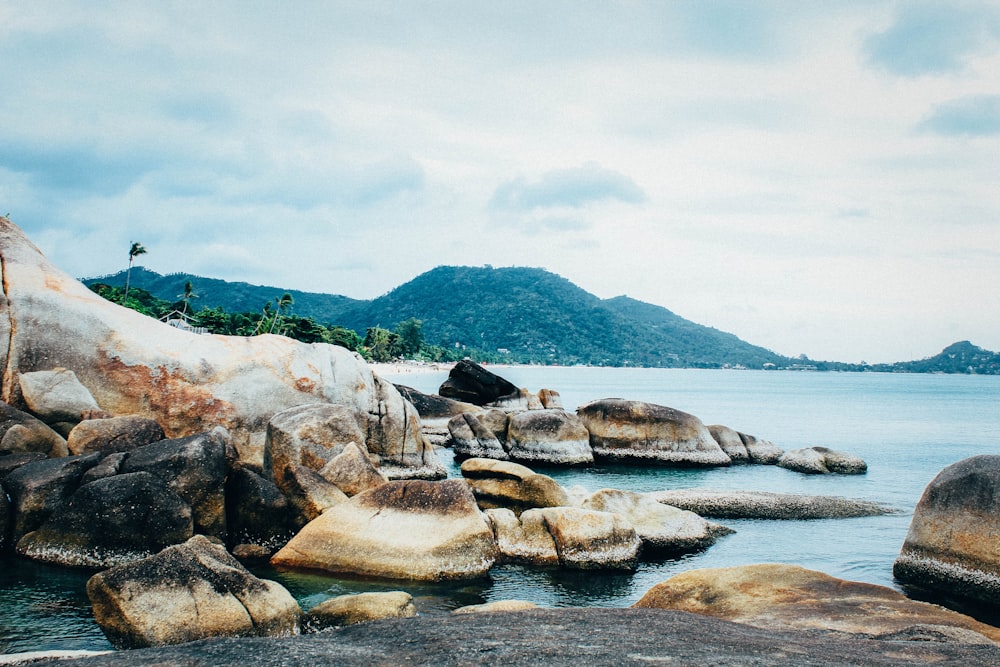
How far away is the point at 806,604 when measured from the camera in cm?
902

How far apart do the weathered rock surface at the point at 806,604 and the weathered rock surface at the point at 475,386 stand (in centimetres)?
3419

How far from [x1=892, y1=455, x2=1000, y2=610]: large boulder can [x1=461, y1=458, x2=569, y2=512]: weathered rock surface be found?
288 inches

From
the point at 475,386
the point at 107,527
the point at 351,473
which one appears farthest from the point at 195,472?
the point at 475,386

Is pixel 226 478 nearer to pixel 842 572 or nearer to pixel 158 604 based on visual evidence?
Result: pixel 158 604

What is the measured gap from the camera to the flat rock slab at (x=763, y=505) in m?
20.6

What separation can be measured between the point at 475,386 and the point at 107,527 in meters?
32.5

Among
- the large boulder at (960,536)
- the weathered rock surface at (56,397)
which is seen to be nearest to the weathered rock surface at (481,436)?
the weathered rock surface at (56,397)

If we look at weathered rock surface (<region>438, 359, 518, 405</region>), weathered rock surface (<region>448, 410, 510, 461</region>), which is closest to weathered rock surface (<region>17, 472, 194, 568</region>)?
weathered rock surface (<region>448, 410, 510, 461</region>)

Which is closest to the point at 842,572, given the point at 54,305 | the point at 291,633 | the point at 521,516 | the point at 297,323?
the point at 521,516

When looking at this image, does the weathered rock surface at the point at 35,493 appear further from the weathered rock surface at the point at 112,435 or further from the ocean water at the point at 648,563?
the weathered rock surface at the point at 112,435

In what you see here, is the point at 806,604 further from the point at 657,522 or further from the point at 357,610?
the point at 657,522

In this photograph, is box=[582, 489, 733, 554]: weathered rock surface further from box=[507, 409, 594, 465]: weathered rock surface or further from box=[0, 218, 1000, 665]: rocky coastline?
box=[507, 409, 594, 465]: weathered rock surface

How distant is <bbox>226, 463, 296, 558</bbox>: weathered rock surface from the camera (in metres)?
14.2

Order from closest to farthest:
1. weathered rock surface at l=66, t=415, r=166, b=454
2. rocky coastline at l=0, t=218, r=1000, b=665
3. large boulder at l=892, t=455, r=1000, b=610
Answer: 1. rocky coastline at l=0, t=218, r=1000, b=665
2. large boulder at l=892, t=455, r=1000, b=610
3. weathered rock surface at l=66, t=415, r=166, b=454
